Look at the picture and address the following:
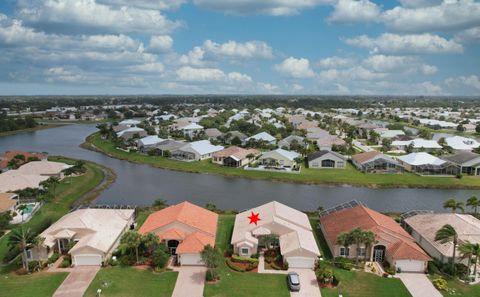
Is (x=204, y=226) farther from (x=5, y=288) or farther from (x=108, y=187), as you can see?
(x=108, y=187)

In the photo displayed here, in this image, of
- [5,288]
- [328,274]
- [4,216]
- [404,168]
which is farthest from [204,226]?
[404,168]

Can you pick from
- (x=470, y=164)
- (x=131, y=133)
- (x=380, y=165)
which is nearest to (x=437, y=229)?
(x=380, y=165)

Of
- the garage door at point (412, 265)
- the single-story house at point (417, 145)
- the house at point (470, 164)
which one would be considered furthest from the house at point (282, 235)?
the single-story house at point (417, 145)

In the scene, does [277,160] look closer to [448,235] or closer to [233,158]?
[233,158]

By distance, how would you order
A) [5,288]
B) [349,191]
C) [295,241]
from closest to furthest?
[5,288] → [295,241] → [349,191]

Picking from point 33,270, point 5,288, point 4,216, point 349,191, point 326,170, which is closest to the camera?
point 5,288

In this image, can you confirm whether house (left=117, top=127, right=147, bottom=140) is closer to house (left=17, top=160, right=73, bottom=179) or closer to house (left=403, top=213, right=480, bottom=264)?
house (left=17, top=160, right=73, bottom=179)

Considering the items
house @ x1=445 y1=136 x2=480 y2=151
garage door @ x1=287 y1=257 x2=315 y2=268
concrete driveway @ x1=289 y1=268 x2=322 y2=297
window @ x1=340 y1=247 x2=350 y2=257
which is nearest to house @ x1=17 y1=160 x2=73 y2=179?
garage door @ x1=287 y1=257 x2=315 y2=268
